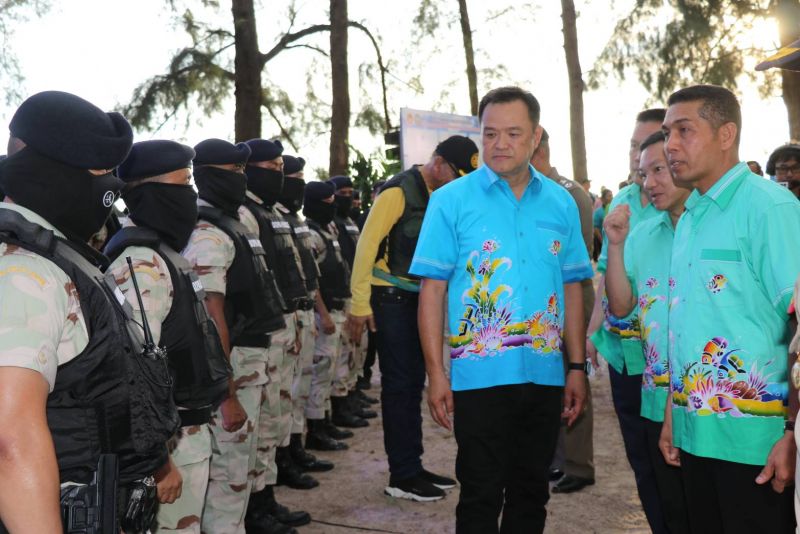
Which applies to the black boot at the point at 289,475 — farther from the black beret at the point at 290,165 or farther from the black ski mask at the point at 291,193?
the black beret at the point at 290,165

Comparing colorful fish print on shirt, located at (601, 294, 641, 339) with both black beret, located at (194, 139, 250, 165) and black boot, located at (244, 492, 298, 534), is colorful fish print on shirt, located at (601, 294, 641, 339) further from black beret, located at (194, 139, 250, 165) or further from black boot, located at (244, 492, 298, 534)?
black boot, located at (244, 492, 298, 534)

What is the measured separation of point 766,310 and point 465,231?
4.19 ft

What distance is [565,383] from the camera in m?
3.95

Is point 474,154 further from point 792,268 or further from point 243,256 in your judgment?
point 792,268

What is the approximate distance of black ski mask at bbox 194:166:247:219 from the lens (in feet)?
14.9

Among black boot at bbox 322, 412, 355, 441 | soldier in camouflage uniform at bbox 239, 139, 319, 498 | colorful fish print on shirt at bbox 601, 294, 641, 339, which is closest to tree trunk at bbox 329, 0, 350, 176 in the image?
black boot at bbox 322, 412, 355, 441

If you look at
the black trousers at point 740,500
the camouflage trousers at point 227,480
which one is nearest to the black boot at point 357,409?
the camouflage trousers at point 227,480

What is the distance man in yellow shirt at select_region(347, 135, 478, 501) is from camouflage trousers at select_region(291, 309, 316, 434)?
919mm

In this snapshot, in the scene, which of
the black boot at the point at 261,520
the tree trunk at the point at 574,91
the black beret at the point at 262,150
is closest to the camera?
the black boot at the point at 261,520

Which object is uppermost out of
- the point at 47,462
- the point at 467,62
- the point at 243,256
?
the point at 467,62

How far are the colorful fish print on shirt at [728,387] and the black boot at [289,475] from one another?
11.7ft

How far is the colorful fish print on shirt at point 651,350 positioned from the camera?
3.32 meters

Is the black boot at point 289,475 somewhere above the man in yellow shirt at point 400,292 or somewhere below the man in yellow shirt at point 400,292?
below

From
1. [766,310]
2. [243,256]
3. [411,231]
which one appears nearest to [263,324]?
[243,256]
